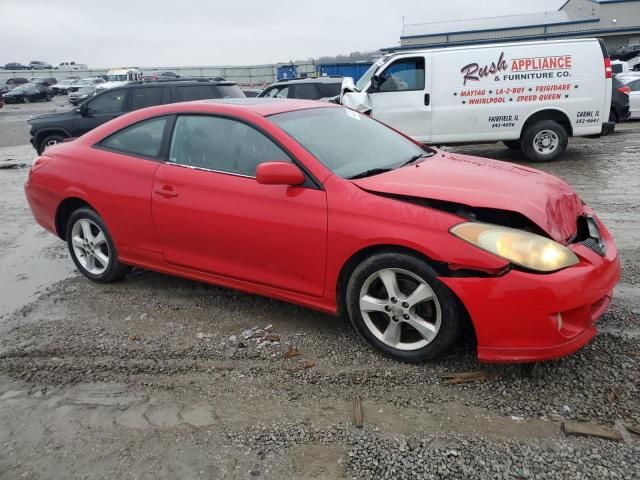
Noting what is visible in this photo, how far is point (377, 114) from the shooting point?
10195 millimetres

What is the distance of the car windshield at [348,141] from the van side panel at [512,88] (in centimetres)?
597

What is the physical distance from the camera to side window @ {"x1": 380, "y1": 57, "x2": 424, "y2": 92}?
32.5ft

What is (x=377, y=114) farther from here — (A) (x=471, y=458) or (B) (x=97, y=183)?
(A) (x=471, y=458)

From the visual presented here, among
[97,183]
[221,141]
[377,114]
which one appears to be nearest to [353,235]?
[221,141]

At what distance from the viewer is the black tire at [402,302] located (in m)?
2.92

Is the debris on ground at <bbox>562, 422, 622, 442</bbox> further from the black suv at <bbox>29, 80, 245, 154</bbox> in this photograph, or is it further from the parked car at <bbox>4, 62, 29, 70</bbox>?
the parked car at <bbox>4, 62, 29, 70</bbox>

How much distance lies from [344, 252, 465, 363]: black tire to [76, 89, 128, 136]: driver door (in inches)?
371

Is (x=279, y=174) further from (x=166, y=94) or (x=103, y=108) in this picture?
(x=103, y=108)

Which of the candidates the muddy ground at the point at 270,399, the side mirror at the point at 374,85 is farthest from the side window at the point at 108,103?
the muddy ground at the point at 270,399

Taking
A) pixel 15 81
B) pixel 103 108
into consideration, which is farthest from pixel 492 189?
pixel 15 81

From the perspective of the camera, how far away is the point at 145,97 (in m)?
10.9

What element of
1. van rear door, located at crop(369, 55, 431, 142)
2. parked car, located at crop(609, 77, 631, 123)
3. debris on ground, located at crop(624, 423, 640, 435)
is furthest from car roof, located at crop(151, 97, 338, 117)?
parked car, located at crop(609, 77, 631, 123)

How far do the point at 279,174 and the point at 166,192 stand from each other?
3.64ft

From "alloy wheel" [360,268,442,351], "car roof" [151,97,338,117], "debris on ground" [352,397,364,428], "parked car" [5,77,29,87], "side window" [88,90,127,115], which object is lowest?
"debris on ground" [352,397,364,428]
